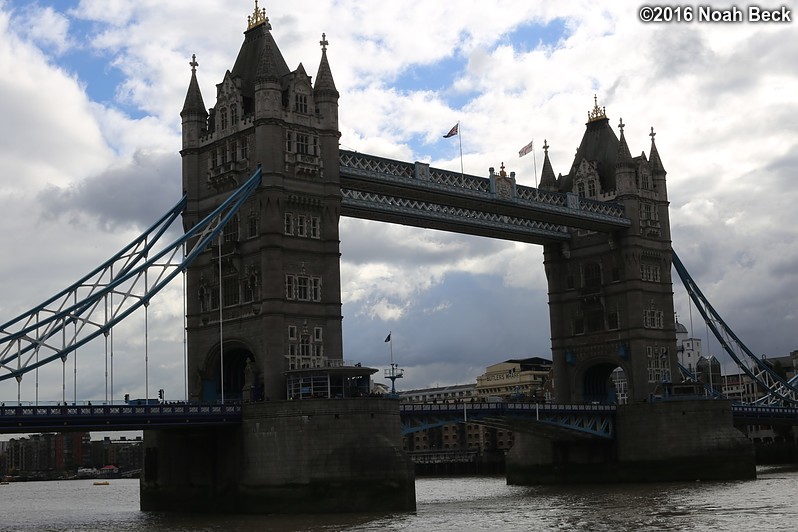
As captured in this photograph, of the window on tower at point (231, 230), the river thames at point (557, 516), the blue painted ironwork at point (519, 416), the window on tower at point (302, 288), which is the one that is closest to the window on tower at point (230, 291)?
the window on tower at point (231, 230)

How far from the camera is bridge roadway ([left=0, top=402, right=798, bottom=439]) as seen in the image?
66.8 meters

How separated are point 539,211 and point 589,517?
132 feet

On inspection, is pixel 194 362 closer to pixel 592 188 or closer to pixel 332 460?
pixel 332 460

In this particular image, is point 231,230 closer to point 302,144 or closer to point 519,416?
point 302,144

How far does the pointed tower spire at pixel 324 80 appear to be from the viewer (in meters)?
83.3

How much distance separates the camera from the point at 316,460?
2798 inches

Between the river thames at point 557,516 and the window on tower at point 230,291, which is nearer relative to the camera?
the river thames at point 557,516

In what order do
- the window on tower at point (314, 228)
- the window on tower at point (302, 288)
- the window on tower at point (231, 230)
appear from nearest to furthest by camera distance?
the window on tower at point (302, 288) → the window on tower at point (314, 228) → the window on tower at point (231, 230)

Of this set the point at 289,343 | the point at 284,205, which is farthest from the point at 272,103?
the point at 289,343

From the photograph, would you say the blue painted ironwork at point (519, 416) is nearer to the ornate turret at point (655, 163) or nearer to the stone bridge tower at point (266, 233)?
the stone bridge tower at point (266, 233)

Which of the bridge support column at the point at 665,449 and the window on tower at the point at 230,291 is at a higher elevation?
the window on tower at the point at 230,291

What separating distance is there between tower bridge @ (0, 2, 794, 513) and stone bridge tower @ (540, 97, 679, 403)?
0.18m

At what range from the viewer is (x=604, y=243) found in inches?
4262

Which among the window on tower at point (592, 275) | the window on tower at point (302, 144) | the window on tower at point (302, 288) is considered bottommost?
the window on tower at point (302, 288)
